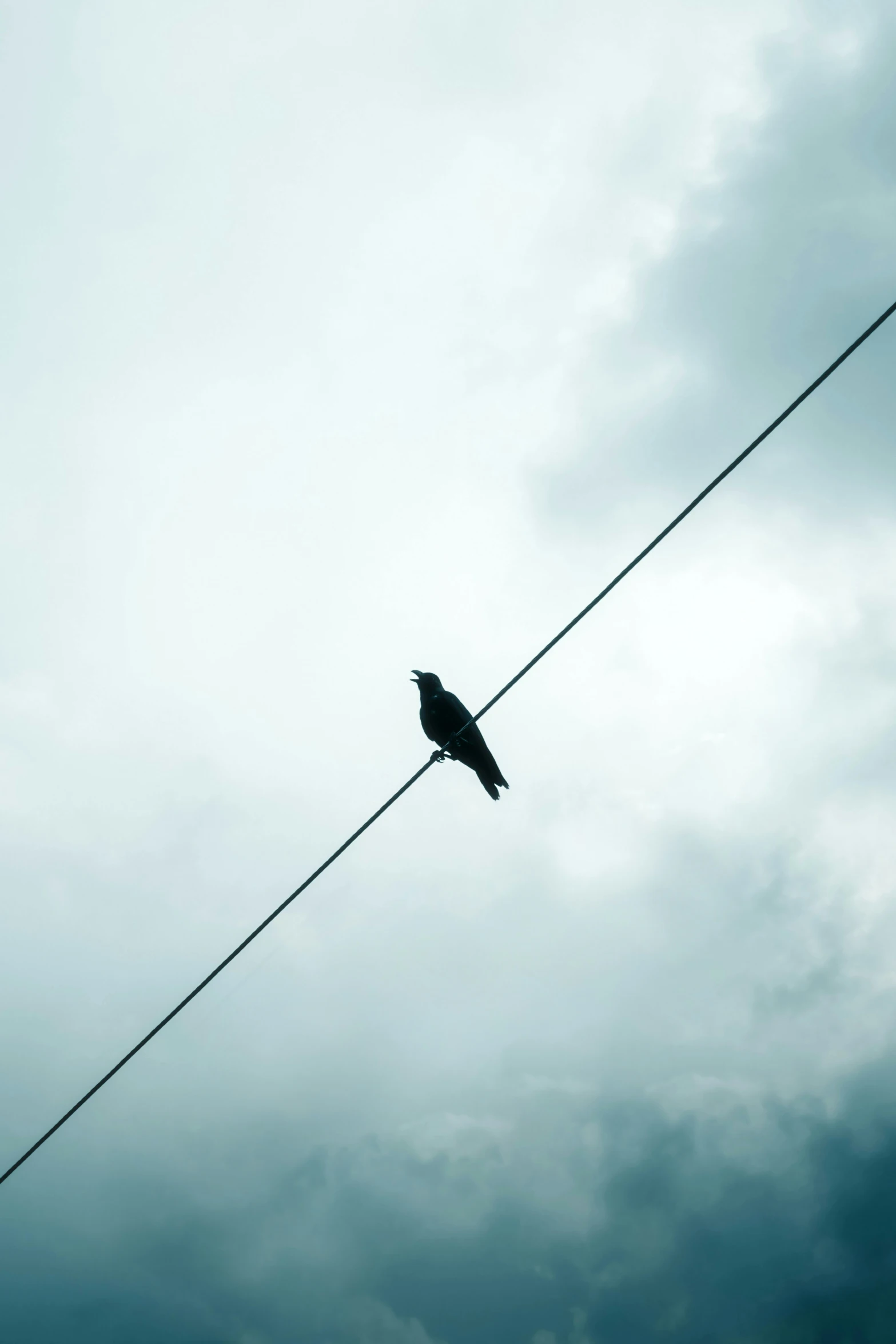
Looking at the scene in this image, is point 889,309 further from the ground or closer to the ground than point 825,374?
further from the ground

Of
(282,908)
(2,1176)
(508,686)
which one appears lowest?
(2,1176)

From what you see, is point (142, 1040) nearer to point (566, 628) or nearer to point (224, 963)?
point (224, 963)

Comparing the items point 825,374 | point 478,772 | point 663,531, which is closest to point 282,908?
point 663,531

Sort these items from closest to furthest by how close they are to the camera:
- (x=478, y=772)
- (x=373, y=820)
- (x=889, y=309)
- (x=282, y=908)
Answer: (x=889, y=309) < (x=282, y=908) < (x=373, y=820) < (x=478, y=772)

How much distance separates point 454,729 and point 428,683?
2.07 feet

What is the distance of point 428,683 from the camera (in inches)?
455

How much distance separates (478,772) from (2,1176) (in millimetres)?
7182

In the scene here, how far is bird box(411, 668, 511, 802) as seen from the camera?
11094mm

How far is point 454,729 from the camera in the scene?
1141cm

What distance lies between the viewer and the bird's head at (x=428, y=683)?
453 inches

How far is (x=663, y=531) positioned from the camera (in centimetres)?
483

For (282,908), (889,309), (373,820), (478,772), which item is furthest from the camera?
(478,772)

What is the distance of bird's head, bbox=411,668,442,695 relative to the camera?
37.8 feet

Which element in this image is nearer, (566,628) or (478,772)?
(566,628)
